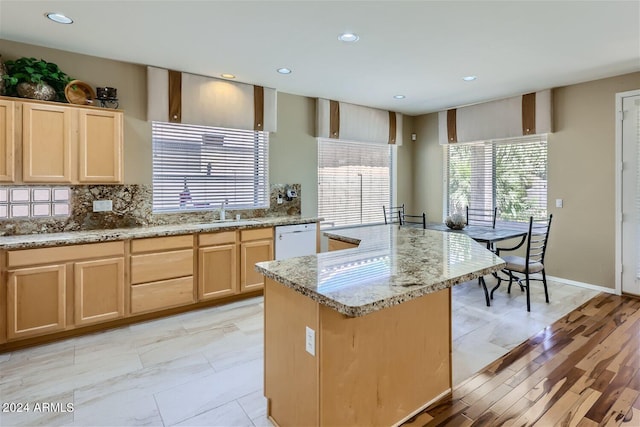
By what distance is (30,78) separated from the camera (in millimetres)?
3004

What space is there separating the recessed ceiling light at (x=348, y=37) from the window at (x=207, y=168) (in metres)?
1.96

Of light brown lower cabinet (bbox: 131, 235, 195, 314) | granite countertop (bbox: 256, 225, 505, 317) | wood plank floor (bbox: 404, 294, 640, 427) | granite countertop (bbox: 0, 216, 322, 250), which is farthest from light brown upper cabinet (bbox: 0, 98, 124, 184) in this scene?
wood plank floor (bbox: 404, 294, 640, 427)

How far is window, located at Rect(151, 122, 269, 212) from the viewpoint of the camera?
3.97 metres

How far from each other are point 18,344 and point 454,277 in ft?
11.4

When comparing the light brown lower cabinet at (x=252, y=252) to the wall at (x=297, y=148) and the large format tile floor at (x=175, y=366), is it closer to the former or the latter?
the large format tile floor at (x=175, y=366)

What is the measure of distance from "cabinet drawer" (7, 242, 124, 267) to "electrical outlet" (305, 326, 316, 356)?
242 cm

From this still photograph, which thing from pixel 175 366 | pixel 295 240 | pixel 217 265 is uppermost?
pixel 295 240

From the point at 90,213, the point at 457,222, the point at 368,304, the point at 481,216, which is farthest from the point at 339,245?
the point at 481,216

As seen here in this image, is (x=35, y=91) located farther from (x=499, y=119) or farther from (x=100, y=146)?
(x=499, y=119)

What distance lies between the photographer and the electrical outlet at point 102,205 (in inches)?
138

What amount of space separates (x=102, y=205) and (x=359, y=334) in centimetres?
313

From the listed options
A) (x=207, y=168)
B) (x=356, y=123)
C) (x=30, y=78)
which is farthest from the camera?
(x=356, y=123)

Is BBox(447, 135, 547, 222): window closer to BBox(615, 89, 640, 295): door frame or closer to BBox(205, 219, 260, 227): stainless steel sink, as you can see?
BBox(615, 89, 640, 295): door frame

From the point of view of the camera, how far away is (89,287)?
309 centimetres
